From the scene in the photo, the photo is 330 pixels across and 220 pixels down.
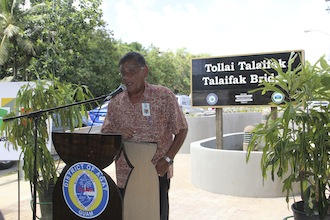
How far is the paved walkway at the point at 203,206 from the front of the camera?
4.62 metres

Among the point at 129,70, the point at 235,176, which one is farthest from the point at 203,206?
the point at 129,70

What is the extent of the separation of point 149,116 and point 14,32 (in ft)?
66.6

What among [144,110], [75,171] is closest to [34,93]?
[144,110]

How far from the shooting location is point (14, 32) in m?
20.4

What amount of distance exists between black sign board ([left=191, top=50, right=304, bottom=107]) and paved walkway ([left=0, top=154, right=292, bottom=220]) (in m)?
1.62

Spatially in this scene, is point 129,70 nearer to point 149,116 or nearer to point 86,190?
point 149,116

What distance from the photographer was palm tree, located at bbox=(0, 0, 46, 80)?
20.3 metres

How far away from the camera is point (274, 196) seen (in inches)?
210

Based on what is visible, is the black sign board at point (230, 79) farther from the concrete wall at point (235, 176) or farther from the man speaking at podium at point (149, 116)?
the man speaking at podium at point (149, 116)

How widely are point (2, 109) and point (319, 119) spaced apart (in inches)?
148

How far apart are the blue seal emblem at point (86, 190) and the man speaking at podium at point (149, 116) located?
52 centimetres

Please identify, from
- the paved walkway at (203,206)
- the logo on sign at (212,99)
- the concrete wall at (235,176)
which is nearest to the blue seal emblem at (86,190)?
the paved walkway at (203,206)

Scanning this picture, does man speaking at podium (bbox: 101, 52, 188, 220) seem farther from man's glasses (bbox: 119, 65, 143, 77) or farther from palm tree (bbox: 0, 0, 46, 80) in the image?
palm tree (bbox: 0, 0, 46, 80)

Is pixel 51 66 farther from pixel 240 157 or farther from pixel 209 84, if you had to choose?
pixel 240 157
